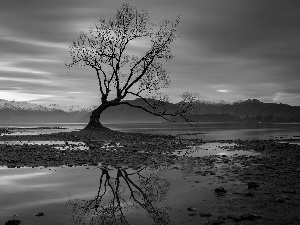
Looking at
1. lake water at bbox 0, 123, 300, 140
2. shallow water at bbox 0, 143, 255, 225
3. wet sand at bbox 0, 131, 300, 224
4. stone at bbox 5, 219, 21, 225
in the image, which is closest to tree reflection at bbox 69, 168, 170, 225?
shallow water at bbox 0, 143, 255, 225

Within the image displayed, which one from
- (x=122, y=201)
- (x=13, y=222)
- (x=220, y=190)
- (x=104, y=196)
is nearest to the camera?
(x=13, y=222)

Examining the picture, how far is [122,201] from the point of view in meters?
8.26

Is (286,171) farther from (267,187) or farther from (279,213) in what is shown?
(279,213)

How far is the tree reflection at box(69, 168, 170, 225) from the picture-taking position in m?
6.91

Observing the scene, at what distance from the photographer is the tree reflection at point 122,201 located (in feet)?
22.7

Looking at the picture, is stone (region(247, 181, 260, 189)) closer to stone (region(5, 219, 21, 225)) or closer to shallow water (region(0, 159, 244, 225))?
shallow water (region(0, 159, 244, 225))

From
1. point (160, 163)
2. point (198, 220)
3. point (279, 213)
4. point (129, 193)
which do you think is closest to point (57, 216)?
point (129, 193)

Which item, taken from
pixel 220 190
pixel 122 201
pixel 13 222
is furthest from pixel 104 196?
pixel 220 190

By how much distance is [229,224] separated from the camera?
6531 millimetres

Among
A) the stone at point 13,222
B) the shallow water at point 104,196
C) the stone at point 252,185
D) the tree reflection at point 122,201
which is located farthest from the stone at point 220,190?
the stone at point 13,222

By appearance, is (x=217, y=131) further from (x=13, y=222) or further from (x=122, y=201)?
(x=13, y=222)

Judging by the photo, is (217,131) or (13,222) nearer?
(13,222)

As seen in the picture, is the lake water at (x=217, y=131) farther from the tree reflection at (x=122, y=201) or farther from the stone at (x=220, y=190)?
A: the stone at (x=220, y=190)

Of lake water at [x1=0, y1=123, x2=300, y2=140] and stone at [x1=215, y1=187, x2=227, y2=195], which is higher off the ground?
lake water at [x1=0, y1=123, x2=300, y2=140]
